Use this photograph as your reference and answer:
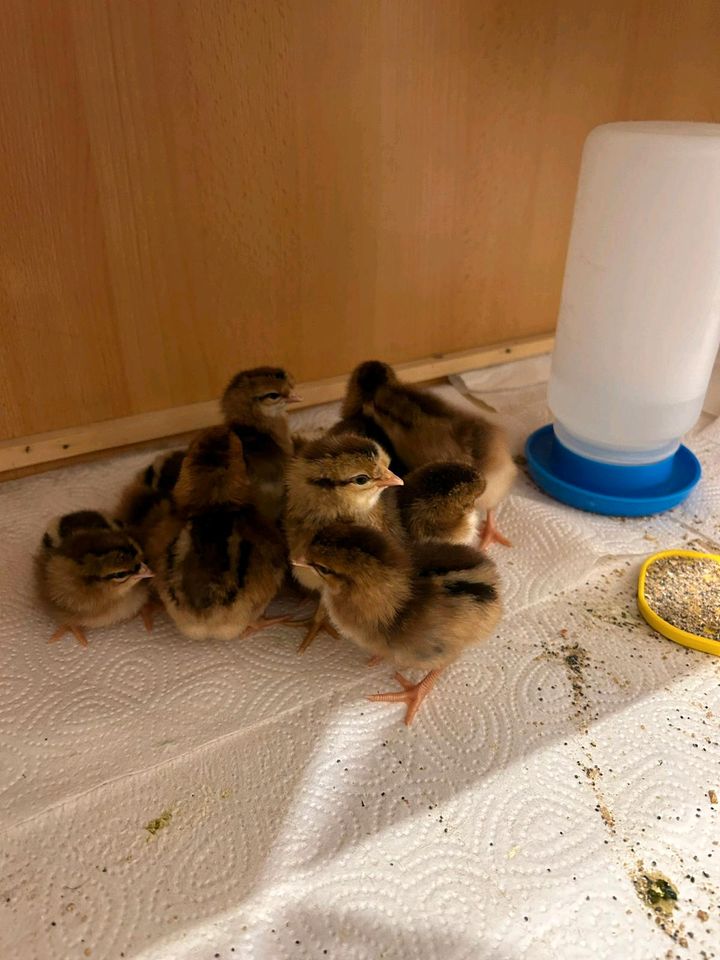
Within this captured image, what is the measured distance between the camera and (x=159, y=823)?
83 cm

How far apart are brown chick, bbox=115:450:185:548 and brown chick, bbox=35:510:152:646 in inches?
2.0

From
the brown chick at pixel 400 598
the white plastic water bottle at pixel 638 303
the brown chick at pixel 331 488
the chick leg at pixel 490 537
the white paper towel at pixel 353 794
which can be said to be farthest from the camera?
the chick leg at pixel 490 537

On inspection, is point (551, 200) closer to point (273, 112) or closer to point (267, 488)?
point (273, 112)

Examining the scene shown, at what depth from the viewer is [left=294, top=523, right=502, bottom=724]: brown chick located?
906mm

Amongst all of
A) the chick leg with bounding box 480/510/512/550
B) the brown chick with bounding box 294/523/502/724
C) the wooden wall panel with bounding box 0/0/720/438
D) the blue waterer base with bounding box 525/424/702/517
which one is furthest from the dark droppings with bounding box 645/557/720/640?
the wooden wall panel with bounding box 0/0/720/438

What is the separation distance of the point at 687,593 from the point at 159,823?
883 mm

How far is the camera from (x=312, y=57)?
133 centimetres

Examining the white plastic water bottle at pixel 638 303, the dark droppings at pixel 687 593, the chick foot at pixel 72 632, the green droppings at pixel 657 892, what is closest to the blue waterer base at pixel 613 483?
the white plastic water bottle at pixel 638 303

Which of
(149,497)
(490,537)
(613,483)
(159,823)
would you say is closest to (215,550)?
(149,497)

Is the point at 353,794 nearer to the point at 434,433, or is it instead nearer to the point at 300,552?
the point at 300,552

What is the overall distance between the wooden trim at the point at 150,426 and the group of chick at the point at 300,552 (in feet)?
1.06

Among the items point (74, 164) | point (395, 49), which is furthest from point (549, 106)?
point (74, 164)

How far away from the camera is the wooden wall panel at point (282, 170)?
1217mm

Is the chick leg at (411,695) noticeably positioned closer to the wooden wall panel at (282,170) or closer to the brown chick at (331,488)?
the brown chick at (331,488)
